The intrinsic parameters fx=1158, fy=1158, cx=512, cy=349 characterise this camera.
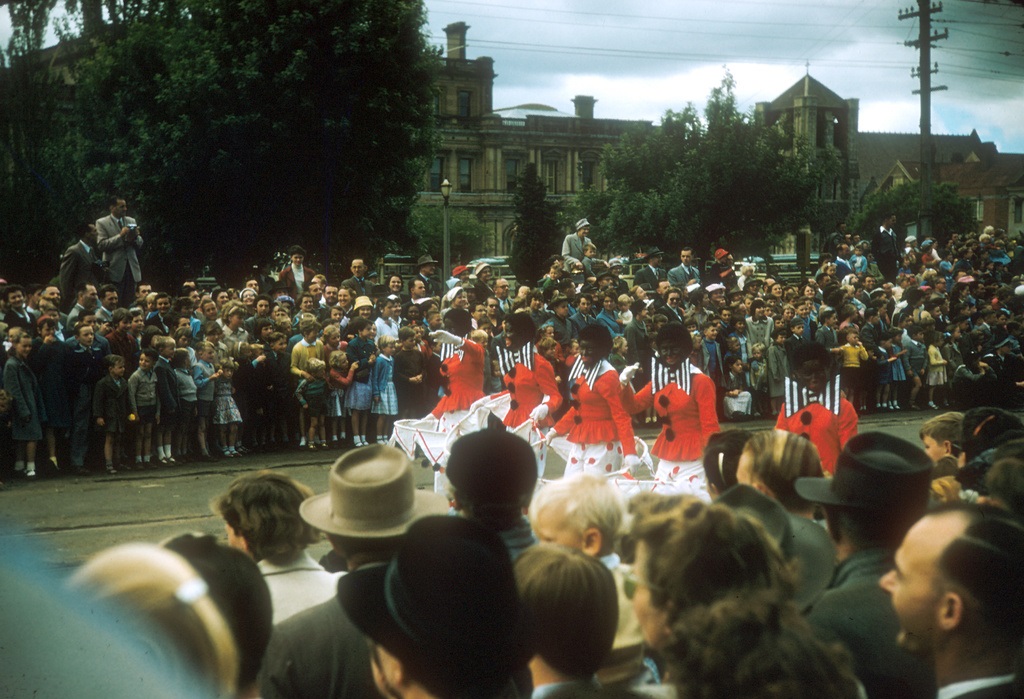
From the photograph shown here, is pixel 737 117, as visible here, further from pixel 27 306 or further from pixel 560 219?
pixel 27 306

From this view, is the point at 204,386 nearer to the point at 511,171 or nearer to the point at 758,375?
the point at 758,375

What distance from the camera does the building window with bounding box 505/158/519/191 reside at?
218 ft

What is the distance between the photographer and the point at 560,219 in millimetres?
59812

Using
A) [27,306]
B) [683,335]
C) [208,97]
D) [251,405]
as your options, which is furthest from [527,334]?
[208,97]

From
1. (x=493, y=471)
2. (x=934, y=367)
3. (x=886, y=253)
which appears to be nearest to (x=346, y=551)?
(x=493, y=471)

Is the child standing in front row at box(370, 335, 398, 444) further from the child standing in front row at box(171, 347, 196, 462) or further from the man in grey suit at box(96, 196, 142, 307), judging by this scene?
the man in grey suit at box(96, 196, 142, 307)

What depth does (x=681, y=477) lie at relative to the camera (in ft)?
28.0

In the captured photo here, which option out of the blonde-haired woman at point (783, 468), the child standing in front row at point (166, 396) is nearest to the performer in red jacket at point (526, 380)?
the child standing in front row at point (166, 396)

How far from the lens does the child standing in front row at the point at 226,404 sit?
13.7 metres

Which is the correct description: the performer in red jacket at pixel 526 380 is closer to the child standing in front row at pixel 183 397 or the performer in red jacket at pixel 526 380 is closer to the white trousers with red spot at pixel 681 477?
the white trousers with red spot at pixel 681 477

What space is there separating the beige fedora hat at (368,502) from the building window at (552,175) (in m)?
63.1

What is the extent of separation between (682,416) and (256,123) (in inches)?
758

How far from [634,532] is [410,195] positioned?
26.4 meters

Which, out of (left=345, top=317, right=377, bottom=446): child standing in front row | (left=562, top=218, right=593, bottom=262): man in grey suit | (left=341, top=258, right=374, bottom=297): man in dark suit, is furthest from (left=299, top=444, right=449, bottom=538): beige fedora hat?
(left=562, top=218, right=593, bottom=262): man in grey suit
